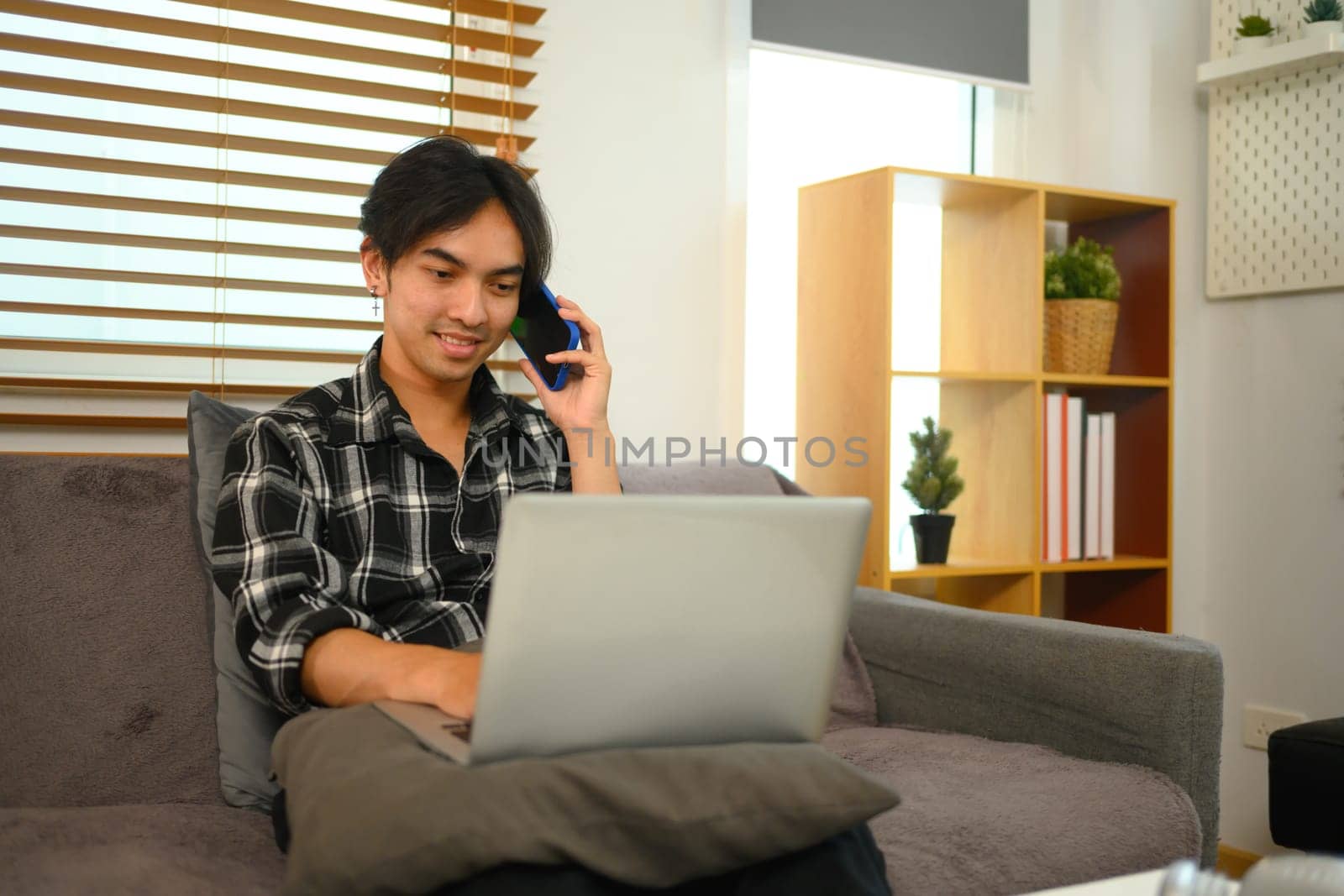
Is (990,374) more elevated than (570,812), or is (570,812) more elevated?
(990,374)

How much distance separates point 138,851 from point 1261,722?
2.45 m

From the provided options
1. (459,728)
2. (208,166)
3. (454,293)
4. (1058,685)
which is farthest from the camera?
(208,166)

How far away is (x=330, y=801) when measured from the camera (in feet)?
2.87

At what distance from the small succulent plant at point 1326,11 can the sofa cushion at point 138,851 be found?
101 inches

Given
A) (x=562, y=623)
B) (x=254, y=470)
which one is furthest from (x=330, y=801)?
(x=254, y=470)

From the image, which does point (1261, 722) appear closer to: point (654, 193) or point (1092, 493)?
point (1092, 493)

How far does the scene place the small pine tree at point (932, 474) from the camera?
8.20ft

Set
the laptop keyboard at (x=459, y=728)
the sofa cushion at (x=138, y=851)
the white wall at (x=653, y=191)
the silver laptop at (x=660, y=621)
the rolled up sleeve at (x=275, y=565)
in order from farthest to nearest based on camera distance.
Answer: the white wall at (x=653, y=191)
the rolled up sleeve at (x=275, y=565)
the sofa cushion at (x=138, y=851)
the laptop keyboard at (x=459, y=728)
the silver laptop at (x=660, y=621)

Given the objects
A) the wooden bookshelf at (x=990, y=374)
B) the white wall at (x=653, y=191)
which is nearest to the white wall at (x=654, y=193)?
the white wall at (x=653, y=191)

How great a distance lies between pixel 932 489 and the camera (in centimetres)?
250

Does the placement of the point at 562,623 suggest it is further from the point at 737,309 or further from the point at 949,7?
the point at 949,7

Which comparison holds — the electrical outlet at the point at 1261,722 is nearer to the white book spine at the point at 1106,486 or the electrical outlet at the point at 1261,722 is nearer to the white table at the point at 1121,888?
the white book spine at the point at 1106,486

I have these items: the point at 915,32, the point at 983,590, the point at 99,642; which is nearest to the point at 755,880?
the point at 99,642

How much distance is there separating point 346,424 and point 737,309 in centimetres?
120
